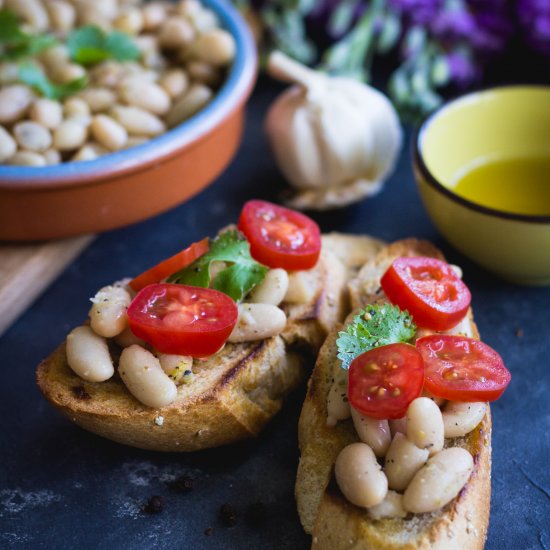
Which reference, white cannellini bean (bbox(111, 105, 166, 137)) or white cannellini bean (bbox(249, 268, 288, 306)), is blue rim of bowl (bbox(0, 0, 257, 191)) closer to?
white cannellini bean (bbox(111, 105, 166, 137))

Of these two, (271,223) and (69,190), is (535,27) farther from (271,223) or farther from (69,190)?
(69,190)

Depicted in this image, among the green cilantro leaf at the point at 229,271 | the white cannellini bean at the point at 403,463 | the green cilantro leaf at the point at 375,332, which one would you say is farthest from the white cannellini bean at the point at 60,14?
the white cannellini bean at the point at 403,463

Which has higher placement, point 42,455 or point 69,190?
point 69,190

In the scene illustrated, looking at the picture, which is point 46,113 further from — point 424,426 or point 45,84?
point 424,426

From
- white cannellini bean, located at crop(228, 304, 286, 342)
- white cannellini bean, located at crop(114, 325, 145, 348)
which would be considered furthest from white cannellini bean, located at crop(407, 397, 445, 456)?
white cannellini bean, located at crop(114, 325, 145, 348)

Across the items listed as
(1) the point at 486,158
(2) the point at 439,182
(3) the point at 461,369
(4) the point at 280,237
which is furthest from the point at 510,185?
(3) the point at 461,369

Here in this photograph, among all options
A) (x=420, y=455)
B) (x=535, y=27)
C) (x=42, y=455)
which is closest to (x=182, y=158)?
(x=42, y=455)
